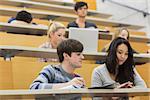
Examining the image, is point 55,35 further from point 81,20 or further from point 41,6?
point 41,6

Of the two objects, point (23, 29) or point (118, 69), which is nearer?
point (118, 69)

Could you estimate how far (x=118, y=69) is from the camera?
6.97 feet

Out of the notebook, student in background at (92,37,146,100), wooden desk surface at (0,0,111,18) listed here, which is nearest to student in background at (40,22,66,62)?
the notebook

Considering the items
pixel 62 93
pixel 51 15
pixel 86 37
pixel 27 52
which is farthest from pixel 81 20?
pixel 62 93

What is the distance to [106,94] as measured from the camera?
1527mm

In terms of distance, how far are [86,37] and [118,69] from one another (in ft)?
1.32

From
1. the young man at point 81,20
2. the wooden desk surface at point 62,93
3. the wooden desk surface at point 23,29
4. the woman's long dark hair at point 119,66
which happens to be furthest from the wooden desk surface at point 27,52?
the young man at point 81,20

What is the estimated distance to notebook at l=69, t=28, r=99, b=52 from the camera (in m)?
2.42

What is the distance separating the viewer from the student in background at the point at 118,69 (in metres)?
2.05

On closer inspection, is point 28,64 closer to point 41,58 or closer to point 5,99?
point 41,58

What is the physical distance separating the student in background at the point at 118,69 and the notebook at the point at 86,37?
33 centimetres

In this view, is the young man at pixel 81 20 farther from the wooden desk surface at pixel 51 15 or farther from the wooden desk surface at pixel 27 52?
the wooden desk surface at pixel 27 52

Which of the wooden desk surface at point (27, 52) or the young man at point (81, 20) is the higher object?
the young man at point (81, 20)

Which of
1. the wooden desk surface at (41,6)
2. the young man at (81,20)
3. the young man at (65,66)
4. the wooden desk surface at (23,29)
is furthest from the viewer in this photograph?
the wooden desk surface at (41,6)
